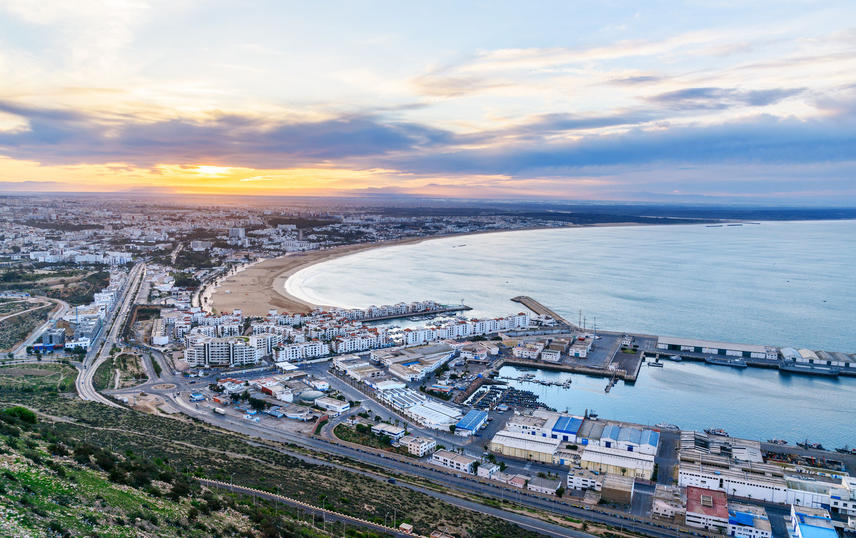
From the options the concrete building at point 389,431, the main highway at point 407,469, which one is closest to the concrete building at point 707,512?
the main highway at point 407,469

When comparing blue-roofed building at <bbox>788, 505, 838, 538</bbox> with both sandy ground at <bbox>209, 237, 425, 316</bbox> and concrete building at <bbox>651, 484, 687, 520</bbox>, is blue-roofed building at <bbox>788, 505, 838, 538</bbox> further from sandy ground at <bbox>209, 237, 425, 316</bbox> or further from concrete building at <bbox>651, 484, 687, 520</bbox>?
sandy ground at <bbox>209, 237, 425, 316</bbox>

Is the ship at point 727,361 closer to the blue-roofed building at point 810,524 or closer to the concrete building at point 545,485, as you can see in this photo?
the blue-roofed building at point 810,524

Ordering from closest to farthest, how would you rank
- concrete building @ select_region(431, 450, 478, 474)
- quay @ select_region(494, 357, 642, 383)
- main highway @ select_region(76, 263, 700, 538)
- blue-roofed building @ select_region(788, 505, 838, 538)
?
1. blue-roofed building @ select_region(788, 505, 838, 538)
2. main highway @ select_region(76, 263, 700, 538)
3. concrete building @ select_region(431, 450, 478, 474)
4. quay @ select_region(494, 357, 642, 383)

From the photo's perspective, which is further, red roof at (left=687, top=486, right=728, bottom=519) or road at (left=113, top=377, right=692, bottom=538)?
red roof at (left=687, top=486, right=728, bottom=519)

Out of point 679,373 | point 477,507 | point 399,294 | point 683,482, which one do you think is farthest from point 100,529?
point 399,294

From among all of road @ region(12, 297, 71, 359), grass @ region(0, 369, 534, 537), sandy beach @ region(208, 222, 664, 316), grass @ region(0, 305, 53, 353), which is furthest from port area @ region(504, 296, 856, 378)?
grass @ region(0, 305, 53, 353)

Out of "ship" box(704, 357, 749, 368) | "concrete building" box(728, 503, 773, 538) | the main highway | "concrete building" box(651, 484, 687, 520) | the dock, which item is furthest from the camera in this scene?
the dock
